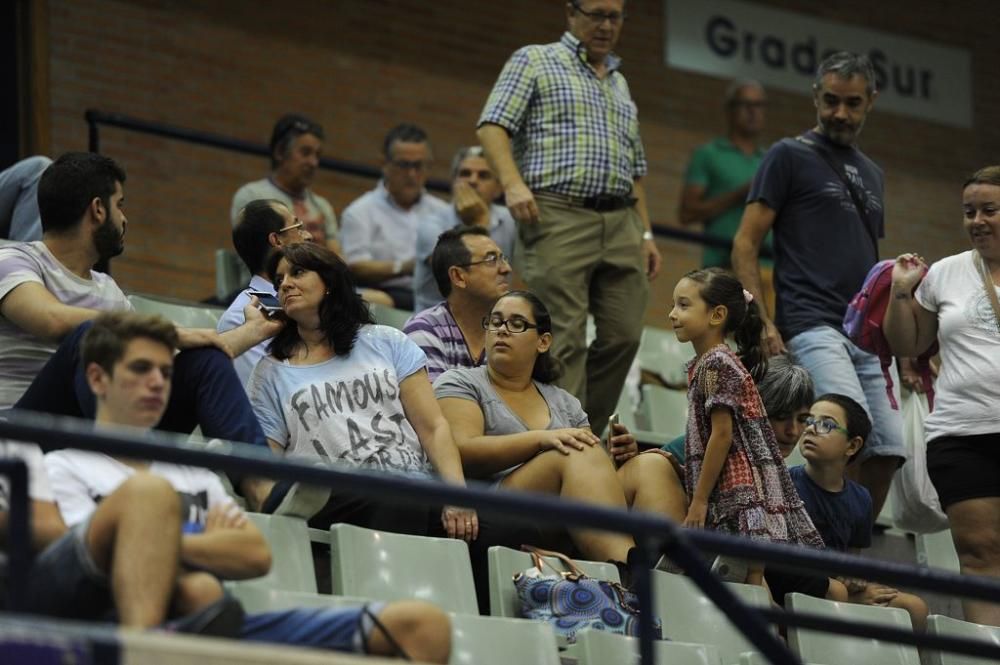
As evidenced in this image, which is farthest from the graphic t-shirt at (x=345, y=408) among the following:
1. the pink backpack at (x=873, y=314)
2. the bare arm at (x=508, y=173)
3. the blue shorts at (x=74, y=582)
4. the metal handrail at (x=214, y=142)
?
the metal handrail at (x=214, y=142)

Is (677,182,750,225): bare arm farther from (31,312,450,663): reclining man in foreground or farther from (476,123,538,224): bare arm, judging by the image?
(31,312,450,663): reclining man in foreground

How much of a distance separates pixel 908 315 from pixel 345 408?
1.61m

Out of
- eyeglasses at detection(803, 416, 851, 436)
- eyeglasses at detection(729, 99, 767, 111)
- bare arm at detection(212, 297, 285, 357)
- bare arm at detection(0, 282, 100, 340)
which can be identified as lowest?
eyeglasses at detection(803, 416, 851, 436)

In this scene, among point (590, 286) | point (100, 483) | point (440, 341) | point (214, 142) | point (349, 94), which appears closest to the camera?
point (100, 483)

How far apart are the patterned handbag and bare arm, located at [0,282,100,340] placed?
3.95 feet

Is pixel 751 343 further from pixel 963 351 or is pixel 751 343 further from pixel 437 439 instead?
pixel 437 439

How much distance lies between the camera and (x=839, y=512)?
16.9 feet

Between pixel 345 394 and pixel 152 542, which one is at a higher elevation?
pixel 152 542

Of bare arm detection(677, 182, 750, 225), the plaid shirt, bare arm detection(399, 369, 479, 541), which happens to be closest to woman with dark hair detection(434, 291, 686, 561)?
bare arm detection(399, 369, 479, 541)

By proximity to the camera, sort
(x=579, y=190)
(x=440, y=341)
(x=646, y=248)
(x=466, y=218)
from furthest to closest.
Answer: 1. (x=466, y=218)
2. (x=646, y=248)
3. (x=579, y=190)
4. (x=440, y=341)

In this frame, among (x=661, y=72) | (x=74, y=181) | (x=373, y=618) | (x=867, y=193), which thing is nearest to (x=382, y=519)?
(x=74, y=181)

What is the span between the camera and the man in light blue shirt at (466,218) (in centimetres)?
660

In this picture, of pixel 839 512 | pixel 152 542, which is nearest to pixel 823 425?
pixel 839 512

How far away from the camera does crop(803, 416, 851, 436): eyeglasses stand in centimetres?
517
